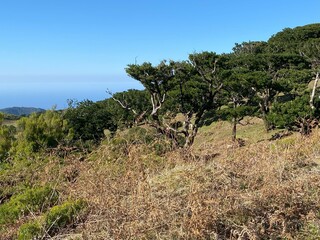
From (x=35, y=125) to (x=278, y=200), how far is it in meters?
20.0

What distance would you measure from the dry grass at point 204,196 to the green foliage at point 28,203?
12.3 inches

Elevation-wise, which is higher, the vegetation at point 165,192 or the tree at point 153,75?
the tree at point 153,75

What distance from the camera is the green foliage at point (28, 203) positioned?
203 inches

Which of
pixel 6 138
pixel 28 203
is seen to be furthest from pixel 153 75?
pixel 28 203

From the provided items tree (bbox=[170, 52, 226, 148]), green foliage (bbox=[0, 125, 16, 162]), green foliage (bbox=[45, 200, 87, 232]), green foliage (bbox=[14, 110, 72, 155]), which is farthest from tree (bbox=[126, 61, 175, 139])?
green foliage (bbox=[45, 200, 87, 232])

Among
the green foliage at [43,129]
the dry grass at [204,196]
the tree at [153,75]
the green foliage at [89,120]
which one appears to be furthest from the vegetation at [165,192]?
the green foliage at [89,120]

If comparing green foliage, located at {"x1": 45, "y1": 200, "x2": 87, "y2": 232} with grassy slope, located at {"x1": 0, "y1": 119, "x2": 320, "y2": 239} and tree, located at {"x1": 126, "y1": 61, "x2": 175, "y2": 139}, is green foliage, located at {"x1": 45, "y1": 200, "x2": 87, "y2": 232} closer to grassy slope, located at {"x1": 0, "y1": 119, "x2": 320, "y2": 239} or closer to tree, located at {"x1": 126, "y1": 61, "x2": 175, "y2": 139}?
grassy slope, located at {"x1": 0, "y1": 119, "x2": 320, "y2": 239}

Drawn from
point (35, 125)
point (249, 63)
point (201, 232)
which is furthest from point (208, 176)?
point (249, 63)

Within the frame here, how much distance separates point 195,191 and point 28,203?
2642 millimetres

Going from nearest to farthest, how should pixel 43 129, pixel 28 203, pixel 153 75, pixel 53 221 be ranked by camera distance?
pixel 53 221 → pixel 28 203 → pixel 153 75 → pixel 43 129

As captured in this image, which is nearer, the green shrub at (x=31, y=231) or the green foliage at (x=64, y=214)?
the green shrub at (x=31, y=231)

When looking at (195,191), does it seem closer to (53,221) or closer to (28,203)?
(53,221)

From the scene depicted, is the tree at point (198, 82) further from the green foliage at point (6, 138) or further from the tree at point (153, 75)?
the green foliage at point (6, 138)

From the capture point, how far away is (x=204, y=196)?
4.09 metres
